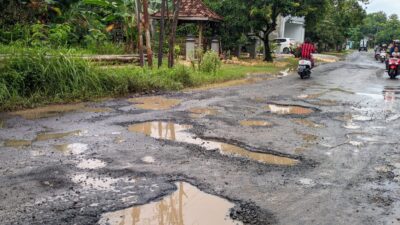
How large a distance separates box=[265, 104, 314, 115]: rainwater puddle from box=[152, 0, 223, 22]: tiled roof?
45.9 feet

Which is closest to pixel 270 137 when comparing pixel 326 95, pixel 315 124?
pixel 315 124

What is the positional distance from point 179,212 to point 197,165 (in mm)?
1323

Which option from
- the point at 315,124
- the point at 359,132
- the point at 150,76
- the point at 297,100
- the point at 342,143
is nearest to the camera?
the point at 342,143

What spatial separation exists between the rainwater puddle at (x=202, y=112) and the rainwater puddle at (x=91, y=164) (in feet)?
11.0

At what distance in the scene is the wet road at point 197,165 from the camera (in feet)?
12.8

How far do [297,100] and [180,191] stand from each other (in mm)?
7234

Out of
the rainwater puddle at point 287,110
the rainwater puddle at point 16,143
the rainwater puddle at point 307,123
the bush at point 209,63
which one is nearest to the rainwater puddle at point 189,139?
the rainwater puddle at point 16,143

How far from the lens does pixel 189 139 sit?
652 cm

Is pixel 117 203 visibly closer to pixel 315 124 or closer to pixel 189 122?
pixel 189 122

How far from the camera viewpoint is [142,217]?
148 inches

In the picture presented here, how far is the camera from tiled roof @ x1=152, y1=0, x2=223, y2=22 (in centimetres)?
2309

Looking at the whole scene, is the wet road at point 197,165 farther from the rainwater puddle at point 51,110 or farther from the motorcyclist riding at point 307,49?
the motorcyclist riding at point 307,49

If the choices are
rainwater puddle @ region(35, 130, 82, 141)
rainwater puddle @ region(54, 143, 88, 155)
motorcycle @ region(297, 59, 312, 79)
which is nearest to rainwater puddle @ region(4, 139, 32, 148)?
rainwater puddle @ region(35, 130, 82, 141)

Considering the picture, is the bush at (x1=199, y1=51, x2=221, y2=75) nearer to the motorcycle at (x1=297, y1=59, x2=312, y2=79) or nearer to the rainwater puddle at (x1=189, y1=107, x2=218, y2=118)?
the motorcycle at (x1=297, y1=59, x2=312, y2=79)
